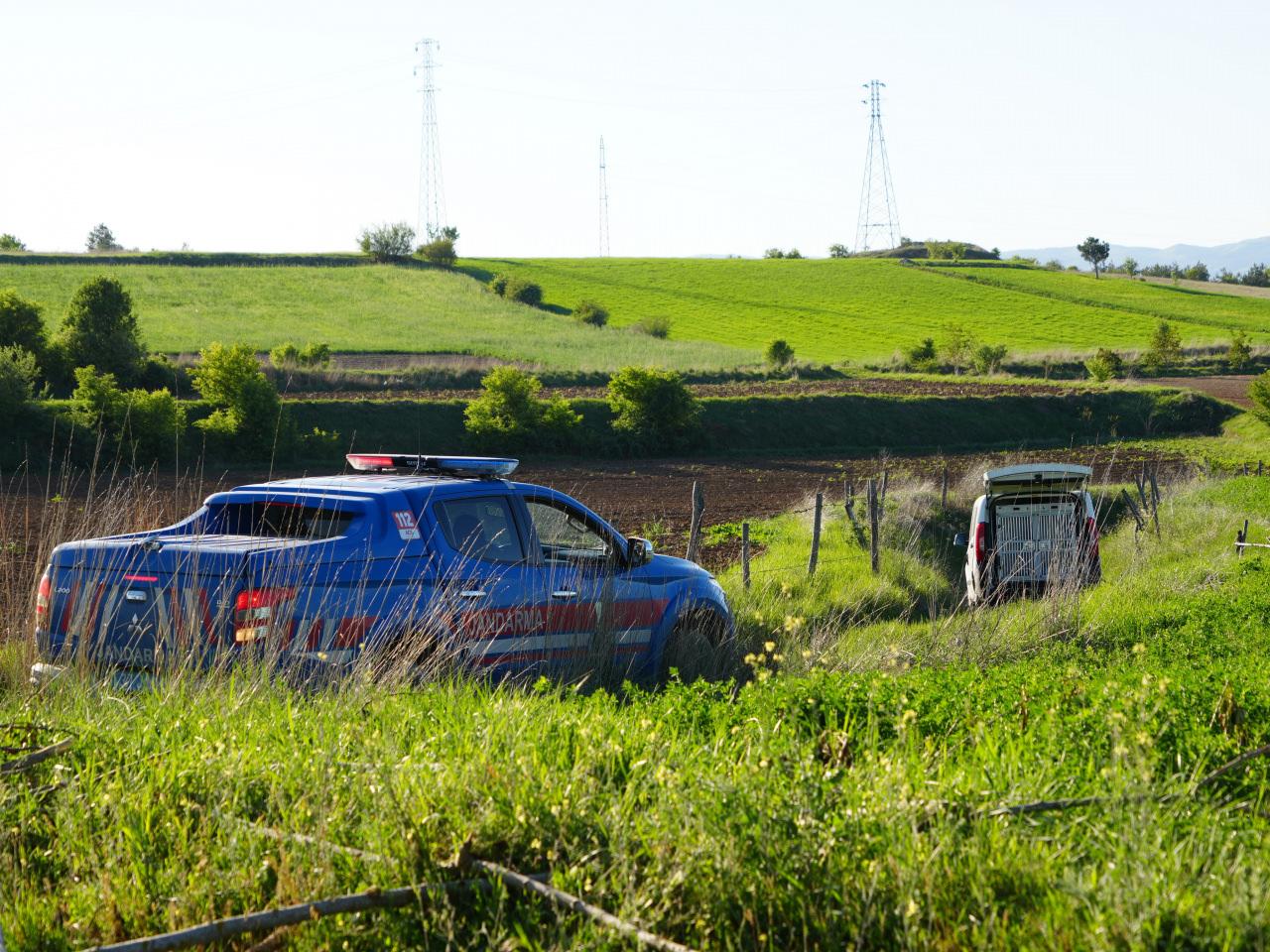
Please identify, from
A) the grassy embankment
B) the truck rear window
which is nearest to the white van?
the truck rear window

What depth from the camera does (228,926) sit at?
3602mm

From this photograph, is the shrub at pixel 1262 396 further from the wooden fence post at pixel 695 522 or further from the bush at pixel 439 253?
the bush at pixel 439 253

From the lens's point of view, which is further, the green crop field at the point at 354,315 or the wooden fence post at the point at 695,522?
the green crop field at the point at 354,315

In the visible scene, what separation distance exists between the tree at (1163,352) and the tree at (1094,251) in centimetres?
6110

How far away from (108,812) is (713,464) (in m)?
30.0

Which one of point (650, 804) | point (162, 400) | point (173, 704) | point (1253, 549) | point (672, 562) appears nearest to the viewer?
point (650, 804)

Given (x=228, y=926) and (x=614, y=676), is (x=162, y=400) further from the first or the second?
(x=228, y=926)

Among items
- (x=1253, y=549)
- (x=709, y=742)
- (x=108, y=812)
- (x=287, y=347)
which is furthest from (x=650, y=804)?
(x=287, y=347)

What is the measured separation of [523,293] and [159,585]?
268 ft

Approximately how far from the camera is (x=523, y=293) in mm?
87188

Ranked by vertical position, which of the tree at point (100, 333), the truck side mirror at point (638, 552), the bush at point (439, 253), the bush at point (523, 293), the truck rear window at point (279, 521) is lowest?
the truck side mirror at point (638, 552)

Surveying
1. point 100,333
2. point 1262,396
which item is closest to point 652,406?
point 100,333

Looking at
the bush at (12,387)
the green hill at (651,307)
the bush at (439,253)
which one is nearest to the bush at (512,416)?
the bush at (12,387)

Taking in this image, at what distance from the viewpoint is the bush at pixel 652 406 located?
36.6 m
